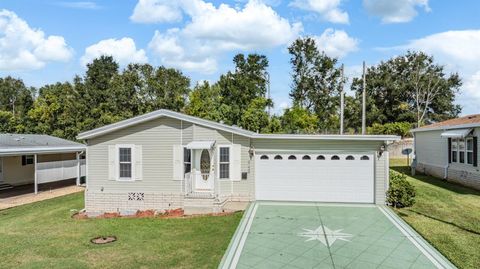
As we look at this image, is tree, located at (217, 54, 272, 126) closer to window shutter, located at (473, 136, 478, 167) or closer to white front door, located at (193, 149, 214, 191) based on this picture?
white front door, located at (193, 149, 214, 191)

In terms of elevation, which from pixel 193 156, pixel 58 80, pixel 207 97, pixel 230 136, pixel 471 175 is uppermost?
pixel 58 80

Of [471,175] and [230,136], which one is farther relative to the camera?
[471,175]

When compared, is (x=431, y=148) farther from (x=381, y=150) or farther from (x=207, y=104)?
(x=207, y=104)

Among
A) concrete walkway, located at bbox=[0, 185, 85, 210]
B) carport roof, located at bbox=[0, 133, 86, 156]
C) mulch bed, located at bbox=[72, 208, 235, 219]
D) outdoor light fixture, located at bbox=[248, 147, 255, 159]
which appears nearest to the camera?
mulch bed, located at bbox=[72, 208, 235, 219]

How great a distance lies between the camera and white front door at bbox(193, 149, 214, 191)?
42.3 feet

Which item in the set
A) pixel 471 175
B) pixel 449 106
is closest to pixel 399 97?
pixel 449 106

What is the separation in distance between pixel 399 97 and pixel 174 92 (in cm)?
2872

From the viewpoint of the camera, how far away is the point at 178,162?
500 inches

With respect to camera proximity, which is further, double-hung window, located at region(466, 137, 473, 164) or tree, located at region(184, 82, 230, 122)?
tree, located at region(184, 82, 230, 122)

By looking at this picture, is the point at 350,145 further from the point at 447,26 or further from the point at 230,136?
the point at 447,26

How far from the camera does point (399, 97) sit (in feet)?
136

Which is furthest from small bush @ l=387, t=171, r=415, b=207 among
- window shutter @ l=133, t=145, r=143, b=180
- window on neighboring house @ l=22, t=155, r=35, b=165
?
window on neighboring house @ l=22, t=155, r=35, b=165

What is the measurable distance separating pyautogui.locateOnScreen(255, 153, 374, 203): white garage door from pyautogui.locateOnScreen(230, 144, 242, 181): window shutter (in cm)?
79

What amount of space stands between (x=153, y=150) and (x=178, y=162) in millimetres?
1145
